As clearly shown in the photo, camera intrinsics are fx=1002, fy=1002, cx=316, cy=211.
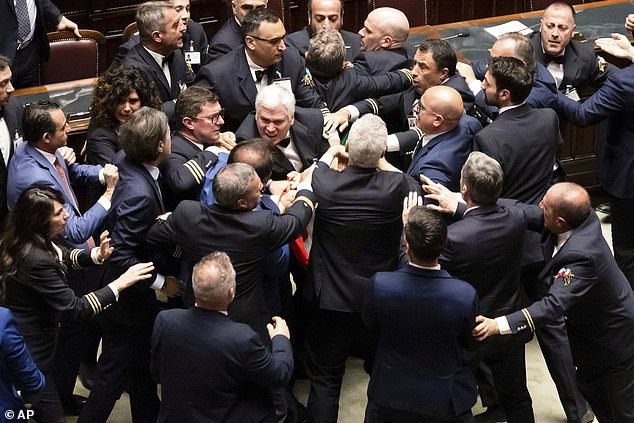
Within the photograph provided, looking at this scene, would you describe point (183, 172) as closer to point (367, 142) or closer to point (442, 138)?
point (367, 142)

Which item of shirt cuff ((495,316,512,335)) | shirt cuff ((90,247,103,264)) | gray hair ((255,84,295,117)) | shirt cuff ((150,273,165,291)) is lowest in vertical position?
shirt cuff ((495,316,512,335))

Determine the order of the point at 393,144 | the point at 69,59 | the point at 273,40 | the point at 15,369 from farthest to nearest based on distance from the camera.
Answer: the point at 69,59
the point at 273,40
the point at 393,144
the point at 15,369

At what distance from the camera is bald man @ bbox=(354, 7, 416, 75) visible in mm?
5453

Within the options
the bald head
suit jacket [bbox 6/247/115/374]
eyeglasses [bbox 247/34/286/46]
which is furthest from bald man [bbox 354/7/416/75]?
suit jacket [bbox 6/247/115/374]

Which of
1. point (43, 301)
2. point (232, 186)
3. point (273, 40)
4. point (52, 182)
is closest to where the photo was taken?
point (232, 186)

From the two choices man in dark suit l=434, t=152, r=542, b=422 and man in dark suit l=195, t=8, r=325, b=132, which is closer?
man in dark suit l=434, t=152, r=542, b=422

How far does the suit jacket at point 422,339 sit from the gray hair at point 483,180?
46cm

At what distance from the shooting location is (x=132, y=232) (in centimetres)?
407

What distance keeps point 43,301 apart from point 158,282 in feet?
1.59

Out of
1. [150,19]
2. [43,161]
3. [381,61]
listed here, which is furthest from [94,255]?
[381,61]

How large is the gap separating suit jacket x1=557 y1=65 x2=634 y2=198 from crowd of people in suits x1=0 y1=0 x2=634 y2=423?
0.6 inches

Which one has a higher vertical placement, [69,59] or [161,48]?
[161,48]

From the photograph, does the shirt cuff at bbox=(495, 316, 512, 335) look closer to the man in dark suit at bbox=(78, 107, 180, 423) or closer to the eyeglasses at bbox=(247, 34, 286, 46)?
the man in dark suit at bbox=(78, 107, 180, 423)

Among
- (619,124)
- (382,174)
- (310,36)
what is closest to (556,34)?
(619,124)
